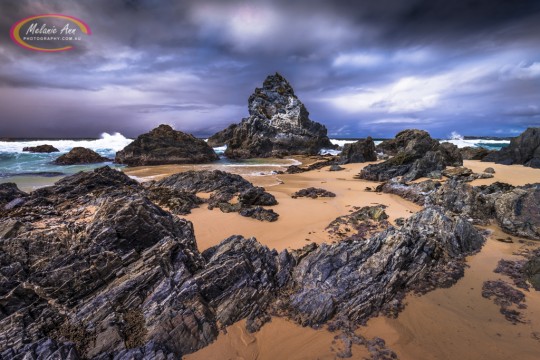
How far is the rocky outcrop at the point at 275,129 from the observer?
58156 mm

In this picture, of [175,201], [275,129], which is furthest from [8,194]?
[275,129]

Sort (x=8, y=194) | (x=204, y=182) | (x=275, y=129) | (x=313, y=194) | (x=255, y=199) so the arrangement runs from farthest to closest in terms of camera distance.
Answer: (x=275, y=129) < (x=204, y=182) < (x=313, y=194) < (x=255, y=199) < (x=8, y=194)

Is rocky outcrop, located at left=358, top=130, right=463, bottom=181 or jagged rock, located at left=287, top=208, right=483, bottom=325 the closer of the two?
jagged rock, located at left=287, top=208, right=483, bottom=325

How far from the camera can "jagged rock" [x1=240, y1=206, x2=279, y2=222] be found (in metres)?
11.9

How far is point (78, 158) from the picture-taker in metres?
42.5

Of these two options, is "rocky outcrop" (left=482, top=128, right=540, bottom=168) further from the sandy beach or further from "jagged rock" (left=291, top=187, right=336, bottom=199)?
the sandy beach

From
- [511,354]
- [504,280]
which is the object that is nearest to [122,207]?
[511,354]

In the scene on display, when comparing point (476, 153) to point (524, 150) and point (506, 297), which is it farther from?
point (506, 297)

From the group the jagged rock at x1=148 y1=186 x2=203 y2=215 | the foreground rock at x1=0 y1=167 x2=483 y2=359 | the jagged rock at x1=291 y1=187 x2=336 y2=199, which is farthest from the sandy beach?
the jagged rock at x1=291 y1=187 x2=336 y2=199

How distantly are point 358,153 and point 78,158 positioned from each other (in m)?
40.6

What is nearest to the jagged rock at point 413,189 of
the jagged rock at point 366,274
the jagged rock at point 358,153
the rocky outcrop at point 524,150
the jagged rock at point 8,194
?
the jagged rock at point 366,274

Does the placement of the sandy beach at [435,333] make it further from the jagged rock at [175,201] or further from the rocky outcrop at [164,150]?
the rocky outcrop at [164,150]

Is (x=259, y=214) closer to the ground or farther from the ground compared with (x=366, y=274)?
closer to the ground

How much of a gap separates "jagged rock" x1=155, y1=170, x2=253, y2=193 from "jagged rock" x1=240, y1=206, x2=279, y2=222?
4.92 meters
